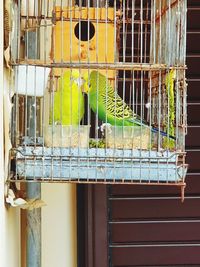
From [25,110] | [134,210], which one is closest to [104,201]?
[134,210]

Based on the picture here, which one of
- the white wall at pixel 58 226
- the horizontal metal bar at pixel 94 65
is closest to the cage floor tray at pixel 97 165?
the horizontal metal bar at pixel 94 65

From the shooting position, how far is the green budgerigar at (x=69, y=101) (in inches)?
76.7

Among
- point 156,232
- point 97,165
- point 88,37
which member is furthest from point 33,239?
point 156,232

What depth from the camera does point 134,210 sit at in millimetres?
2834

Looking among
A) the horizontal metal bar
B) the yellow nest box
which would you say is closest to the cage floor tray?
the horizontal metal bar

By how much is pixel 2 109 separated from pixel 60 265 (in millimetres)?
1130

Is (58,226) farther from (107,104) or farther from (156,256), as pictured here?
(107,104)

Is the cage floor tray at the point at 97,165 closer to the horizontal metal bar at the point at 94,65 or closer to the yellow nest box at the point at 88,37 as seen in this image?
the horizontal metal bar at the point at 94,65

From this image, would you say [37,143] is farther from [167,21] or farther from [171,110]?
[167,21]

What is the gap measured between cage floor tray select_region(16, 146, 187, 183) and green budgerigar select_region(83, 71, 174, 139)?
0.30ft

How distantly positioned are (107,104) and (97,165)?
0.63ft

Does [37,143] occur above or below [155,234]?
above

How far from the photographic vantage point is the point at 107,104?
1.95m

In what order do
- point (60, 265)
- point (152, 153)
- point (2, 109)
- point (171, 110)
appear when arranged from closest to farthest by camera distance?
point (2, 109) → point (152, 153) → point (171, 110) → point (60, 265)
